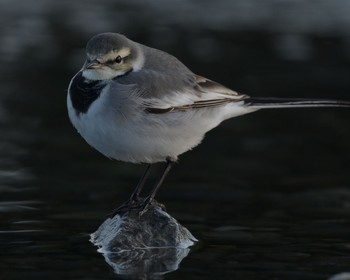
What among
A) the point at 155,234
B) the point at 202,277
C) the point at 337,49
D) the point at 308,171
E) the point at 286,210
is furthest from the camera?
the point at 337,49

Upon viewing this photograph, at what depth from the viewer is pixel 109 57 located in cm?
880

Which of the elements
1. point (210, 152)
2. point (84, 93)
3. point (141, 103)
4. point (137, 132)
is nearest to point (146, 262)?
point (137, 132)

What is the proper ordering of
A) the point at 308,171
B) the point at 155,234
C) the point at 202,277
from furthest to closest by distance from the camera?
the point at 308,171, the point at 155,234, the point at 202,277

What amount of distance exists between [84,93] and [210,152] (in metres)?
4.36

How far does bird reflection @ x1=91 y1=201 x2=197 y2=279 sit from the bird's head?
1.23 metres

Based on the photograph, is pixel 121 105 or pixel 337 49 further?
pixel 337 49

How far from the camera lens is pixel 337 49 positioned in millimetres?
17109

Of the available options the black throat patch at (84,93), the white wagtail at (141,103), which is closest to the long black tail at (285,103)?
the white wagtail at (141,103)

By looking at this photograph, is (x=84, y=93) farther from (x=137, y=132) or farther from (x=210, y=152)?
(x=210, y=152)

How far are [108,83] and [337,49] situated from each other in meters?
8.96

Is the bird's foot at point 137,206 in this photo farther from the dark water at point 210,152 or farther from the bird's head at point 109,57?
the bird's head at point 109,57

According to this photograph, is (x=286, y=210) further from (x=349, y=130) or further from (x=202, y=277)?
(x=349, y=130)

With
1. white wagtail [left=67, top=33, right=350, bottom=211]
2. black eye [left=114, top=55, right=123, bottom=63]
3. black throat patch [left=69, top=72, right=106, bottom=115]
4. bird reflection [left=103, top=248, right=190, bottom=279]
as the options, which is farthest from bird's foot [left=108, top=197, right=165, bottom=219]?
black eye [left=114, top=55, right=123, bottom=63]

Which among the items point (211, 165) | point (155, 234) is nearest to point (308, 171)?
point (211, 165)
